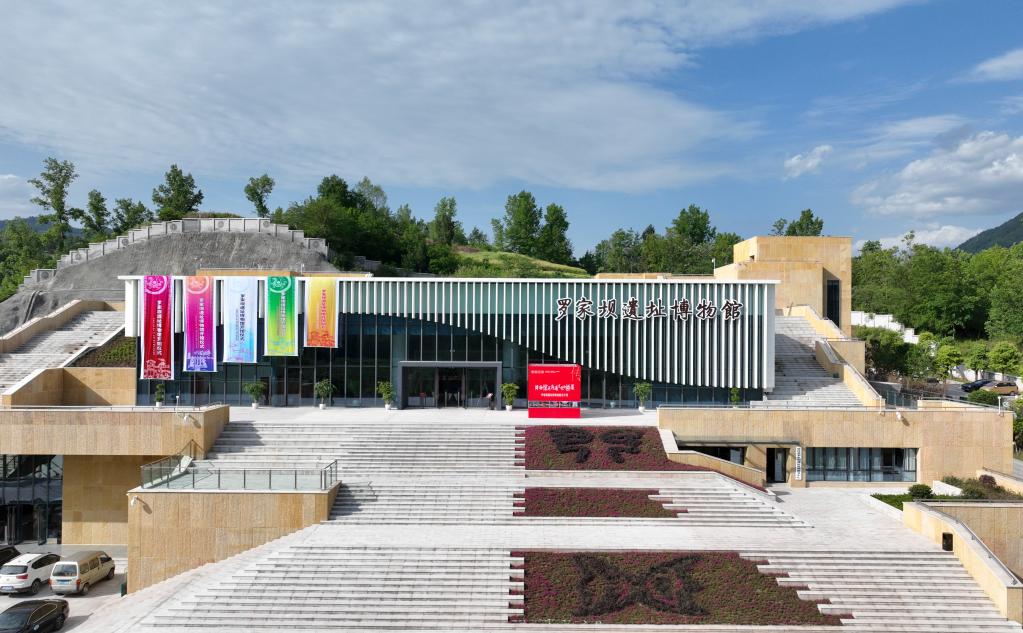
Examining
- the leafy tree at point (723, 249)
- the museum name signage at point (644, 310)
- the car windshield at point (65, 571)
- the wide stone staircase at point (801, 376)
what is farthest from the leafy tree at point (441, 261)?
the car windshield at point (65, 571)

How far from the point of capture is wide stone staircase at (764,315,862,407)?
3741cm

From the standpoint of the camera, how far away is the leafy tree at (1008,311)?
203ft

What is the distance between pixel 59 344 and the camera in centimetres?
4178

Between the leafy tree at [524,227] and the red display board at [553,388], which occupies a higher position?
the leafy tree at [524,227]

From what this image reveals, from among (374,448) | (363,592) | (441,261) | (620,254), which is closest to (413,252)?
(441,261)

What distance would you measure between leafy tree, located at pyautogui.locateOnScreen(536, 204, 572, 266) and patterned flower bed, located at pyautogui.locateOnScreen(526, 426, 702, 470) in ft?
305

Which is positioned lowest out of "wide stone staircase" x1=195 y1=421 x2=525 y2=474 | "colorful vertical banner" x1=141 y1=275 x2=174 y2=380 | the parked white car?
the parked white car

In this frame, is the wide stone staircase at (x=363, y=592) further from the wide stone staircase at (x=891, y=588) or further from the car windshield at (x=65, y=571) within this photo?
the wide stone staircase at (x=891, y=588)

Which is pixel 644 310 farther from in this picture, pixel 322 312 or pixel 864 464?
pixel 322 312

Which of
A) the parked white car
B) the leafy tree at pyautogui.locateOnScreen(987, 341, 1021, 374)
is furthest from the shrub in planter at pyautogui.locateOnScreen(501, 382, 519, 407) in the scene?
the leafy tree at pyautogui.locateOnScreen(987, 341, 1021, 374)

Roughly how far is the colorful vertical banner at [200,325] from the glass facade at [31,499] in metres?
8.36

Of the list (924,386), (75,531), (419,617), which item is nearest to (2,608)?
(75,531)

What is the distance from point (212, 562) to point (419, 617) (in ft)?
29.8

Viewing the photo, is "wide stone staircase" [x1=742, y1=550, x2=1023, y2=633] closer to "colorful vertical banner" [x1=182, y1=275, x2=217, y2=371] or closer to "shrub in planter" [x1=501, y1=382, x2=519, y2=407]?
"shrub in planter" [x1=501, y1=382, x2=519, y2=407]
